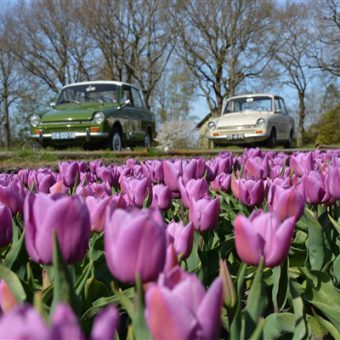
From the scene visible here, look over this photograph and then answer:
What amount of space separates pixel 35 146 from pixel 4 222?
36.8 feet

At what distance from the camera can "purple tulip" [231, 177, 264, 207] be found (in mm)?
1377

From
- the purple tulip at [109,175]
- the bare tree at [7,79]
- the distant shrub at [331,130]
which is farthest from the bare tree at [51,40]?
the purple tulip at [109,175]

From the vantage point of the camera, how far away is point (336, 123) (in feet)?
79.2

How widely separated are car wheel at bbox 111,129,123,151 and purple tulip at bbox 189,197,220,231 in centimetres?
990

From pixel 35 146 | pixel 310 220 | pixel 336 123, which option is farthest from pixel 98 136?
pixel 336 123

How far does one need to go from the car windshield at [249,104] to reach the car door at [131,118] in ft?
9.32

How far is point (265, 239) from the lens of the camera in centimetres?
77

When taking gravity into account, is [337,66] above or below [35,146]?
above

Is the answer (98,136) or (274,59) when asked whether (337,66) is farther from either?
(98,136)

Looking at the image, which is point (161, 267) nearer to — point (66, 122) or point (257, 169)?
point (257, 169)

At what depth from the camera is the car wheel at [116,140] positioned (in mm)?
10938

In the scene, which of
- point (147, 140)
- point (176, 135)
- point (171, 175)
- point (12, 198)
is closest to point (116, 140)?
point (147, 140)

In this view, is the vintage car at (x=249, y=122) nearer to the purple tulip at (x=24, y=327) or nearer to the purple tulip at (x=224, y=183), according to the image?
the purple tulip at (x=224, y=183)

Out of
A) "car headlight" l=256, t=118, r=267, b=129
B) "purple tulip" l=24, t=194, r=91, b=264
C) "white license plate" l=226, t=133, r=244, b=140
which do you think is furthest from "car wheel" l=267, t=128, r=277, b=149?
"purple tulip" l=24, t=194, r=91, b=264
